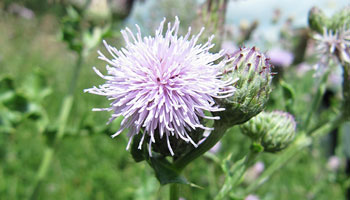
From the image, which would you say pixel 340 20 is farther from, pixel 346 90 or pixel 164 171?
pixel 164 171

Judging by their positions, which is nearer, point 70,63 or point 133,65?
point 133,65

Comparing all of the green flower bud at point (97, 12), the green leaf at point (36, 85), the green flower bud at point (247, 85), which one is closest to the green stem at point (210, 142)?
the green flower bud at point (247, 85)

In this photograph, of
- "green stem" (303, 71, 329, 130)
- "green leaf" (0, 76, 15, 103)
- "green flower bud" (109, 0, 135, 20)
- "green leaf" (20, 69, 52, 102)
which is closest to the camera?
"green stem" (303, 71, 329, 130)

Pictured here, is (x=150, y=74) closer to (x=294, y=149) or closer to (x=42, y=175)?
(x=294, y=149)

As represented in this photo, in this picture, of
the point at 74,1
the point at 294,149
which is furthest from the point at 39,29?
the point at 294,149

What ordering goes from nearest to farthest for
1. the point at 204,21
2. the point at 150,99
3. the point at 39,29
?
the point at 150,99 < the point at 204,21 < the point at 39,29

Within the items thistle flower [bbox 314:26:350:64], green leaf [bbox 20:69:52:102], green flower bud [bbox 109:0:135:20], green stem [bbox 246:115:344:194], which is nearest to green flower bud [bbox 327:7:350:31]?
thistle flower [bbox 314:26:350:64]

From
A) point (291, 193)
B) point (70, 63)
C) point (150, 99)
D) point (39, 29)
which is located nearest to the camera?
point (150, 99)

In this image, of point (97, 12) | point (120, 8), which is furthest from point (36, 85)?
point (120, 8)

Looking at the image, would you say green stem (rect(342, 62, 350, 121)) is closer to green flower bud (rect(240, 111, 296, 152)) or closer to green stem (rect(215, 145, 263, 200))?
green flower bud (rect(240, 111, 296, 152))
